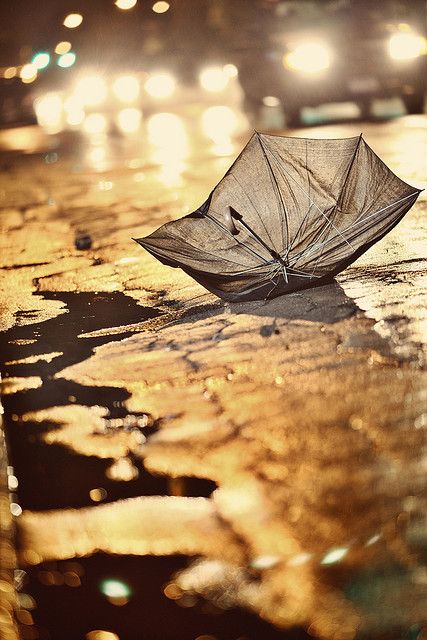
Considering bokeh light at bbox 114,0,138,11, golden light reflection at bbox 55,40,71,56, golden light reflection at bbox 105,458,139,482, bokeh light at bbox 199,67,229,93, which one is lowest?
golden light reflection at bbox 105,458,139,482

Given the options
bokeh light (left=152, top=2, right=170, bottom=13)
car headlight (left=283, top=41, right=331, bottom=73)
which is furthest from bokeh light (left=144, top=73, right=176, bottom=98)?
car headlight (left=283, top=41, right=331, bottom=73)

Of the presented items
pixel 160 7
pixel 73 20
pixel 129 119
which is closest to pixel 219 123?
pixel 129 119

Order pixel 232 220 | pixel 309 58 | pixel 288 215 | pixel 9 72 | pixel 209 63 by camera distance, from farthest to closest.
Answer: pixel 9 72
pixel 209 63
pixel 309 58
pixel 288 215
pixel 232 220

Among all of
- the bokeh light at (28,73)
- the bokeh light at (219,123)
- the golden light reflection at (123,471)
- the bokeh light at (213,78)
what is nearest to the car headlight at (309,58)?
the bokeh light at (219,123)

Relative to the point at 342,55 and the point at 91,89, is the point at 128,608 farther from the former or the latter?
the point at 91,89

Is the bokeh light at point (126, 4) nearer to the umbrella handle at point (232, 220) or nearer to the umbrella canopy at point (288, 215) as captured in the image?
the umbrella canopy at point (288, 215)

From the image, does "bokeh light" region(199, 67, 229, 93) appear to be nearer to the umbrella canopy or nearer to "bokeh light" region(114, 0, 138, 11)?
"bokeh light" region(114, 0, 138, 11)
